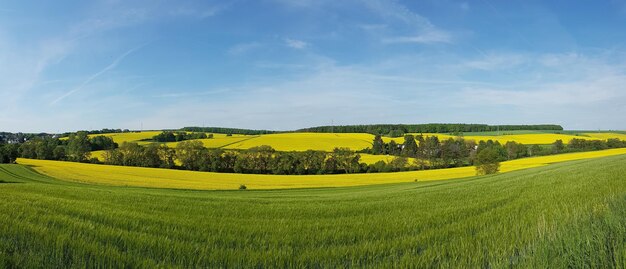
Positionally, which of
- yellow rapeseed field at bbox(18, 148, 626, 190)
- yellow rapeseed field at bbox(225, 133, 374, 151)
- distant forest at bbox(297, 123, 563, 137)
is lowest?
yellow rapeseed field at bbox(18, 148, 626, 190)

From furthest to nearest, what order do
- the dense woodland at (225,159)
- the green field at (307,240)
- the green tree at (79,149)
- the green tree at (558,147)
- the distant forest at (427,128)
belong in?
the distant forest at (427,128) → the green tree at (558,147) → the green tree at (79,149) → the dense woodland at (225,159) → the green field at (307,240)

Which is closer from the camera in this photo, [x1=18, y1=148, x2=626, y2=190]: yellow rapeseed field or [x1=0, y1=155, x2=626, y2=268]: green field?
[x1=0, y1=155, x2=626, y2=268]: green field

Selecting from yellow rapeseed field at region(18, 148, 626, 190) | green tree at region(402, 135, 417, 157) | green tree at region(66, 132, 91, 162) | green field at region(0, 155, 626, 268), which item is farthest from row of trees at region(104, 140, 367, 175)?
green field at region(0, 155, 626, 268)

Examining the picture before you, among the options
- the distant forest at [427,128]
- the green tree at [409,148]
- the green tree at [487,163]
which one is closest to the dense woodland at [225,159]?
the green tree at [409,148]

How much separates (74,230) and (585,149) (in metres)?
114

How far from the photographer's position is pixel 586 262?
157 inches

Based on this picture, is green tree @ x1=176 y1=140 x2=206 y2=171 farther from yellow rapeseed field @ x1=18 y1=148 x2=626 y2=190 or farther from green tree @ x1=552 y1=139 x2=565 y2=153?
green tree @ x1=552 y1=139 x2=565 y2=153

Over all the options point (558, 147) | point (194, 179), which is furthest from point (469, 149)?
point (194, 179)

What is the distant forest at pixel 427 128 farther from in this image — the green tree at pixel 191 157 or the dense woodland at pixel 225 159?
the green tree at pixel 191 157

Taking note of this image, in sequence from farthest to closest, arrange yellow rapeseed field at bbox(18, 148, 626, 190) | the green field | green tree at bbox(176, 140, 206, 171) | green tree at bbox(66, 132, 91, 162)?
1. green tree at bbox(66, 132, 91, 162)
2. green tree at bbox(176, 140, 206, 171)
3. yellow rapeseed field at bbox(18, 148, 626, 190)
4. the green field

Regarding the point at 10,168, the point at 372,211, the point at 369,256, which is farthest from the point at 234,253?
the point at 10,168

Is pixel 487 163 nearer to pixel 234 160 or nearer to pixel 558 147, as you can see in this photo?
pixel 558 147

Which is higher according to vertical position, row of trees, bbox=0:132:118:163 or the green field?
the green field

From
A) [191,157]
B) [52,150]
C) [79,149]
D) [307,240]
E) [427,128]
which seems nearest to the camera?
[307,240]
